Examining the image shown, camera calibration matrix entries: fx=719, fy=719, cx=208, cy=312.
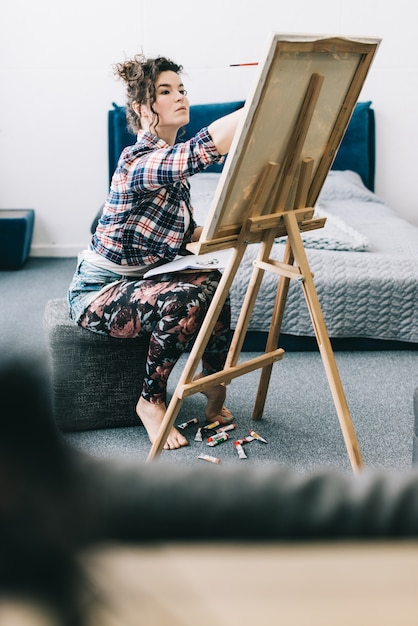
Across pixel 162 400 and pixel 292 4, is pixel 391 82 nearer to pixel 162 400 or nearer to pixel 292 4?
pixel 292 4

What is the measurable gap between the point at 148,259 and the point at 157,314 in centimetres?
18

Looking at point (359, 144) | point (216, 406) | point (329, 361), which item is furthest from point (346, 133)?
point (329, 361)

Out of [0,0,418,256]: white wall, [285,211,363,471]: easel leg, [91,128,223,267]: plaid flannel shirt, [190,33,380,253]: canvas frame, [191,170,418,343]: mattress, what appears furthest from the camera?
[0,0,418,256]: white wall

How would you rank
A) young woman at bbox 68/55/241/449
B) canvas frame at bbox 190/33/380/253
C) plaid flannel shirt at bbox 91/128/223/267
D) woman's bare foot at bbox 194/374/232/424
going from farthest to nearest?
woman's bare foot at bbox 194/374/232/424, young woman at bbox 68/55/241/449, plaid flannel shirt at bbox 91/128/223/267, canvas frame at bbox 190/33/380/253

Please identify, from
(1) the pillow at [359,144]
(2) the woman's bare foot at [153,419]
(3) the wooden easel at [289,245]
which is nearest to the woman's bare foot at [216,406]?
(2) the woman's bare foot at [153,419]

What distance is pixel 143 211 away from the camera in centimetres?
210

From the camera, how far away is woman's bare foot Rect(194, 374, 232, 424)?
7.61ft

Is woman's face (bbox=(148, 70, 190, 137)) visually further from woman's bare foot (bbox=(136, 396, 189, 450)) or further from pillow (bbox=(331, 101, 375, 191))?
pillow (bbox=(331, 101, 375, 191))

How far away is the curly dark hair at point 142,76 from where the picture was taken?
210 cm

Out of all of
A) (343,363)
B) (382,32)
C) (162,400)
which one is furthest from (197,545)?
(382,32)

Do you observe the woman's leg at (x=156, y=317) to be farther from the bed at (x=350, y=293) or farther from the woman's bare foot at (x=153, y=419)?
the bed at (x=350, y=293)

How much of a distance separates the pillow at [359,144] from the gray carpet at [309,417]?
1.82m

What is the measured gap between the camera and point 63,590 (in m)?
0.44

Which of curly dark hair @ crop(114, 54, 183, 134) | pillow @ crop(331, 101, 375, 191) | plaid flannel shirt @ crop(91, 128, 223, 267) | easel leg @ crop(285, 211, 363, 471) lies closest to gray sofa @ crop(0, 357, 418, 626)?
easel leg @ crop(285, 211, 363, 471)
